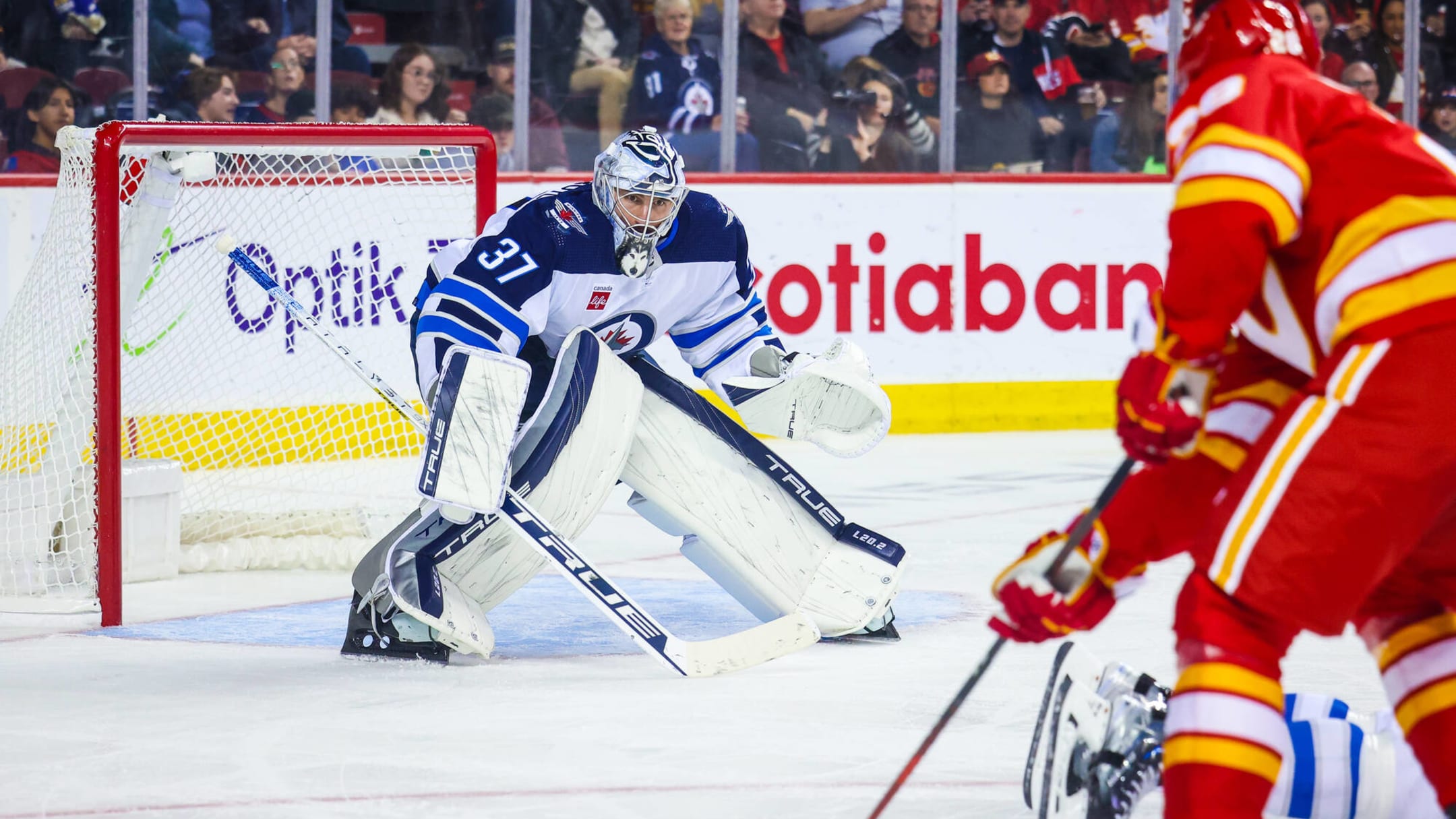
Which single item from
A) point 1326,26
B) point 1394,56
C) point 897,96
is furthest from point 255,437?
point 1394,56

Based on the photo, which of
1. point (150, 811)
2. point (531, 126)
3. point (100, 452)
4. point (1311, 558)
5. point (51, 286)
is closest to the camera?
point (1311, 558)

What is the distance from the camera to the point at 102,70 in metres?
5.64

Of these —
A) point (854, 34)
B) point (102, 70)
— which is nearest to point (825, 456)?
point (854, 34)

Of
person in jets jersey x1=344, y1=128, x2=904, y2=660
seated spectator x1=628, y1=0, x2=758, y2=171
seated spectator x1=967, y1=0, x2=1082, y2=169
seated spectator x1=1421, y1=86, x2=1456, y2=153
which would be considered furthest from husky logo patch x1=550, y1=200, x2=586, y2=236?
seated spectator x1=1421, y1=86, x2=1456, y2=153

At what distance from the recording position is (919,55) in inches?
258

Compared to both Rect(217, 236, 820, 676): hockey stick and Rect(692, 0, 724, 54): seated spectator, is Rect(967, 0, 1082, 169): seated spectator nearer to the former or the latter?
Rect(692, 0, 724, 54): seated spectator

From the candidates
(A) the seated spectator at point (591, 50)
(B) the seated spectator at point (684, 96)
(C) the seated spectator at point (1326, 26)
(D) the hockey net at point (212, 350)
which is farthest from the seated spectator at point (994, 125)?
(D) the hockey net at point (212, 350)

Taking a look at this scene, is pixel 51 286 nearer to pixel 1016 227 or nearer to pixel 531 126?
pixel 531 126

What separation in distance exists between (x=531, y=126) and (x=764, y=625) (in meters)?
3.37

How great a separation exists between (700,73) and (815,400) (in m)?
3.10

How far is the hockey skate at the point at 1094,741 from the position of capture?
1.89 metres

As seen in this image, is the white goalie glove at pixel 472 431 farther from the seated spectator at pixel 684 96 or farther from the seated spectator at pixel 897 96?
the seated spectator at pixel 897 96

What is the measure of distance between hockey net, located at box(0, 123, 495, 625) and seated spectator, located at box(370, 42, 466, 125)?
49 cm

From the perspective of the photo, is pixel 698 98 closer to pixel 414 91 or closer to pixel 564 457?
pixel 414 91
